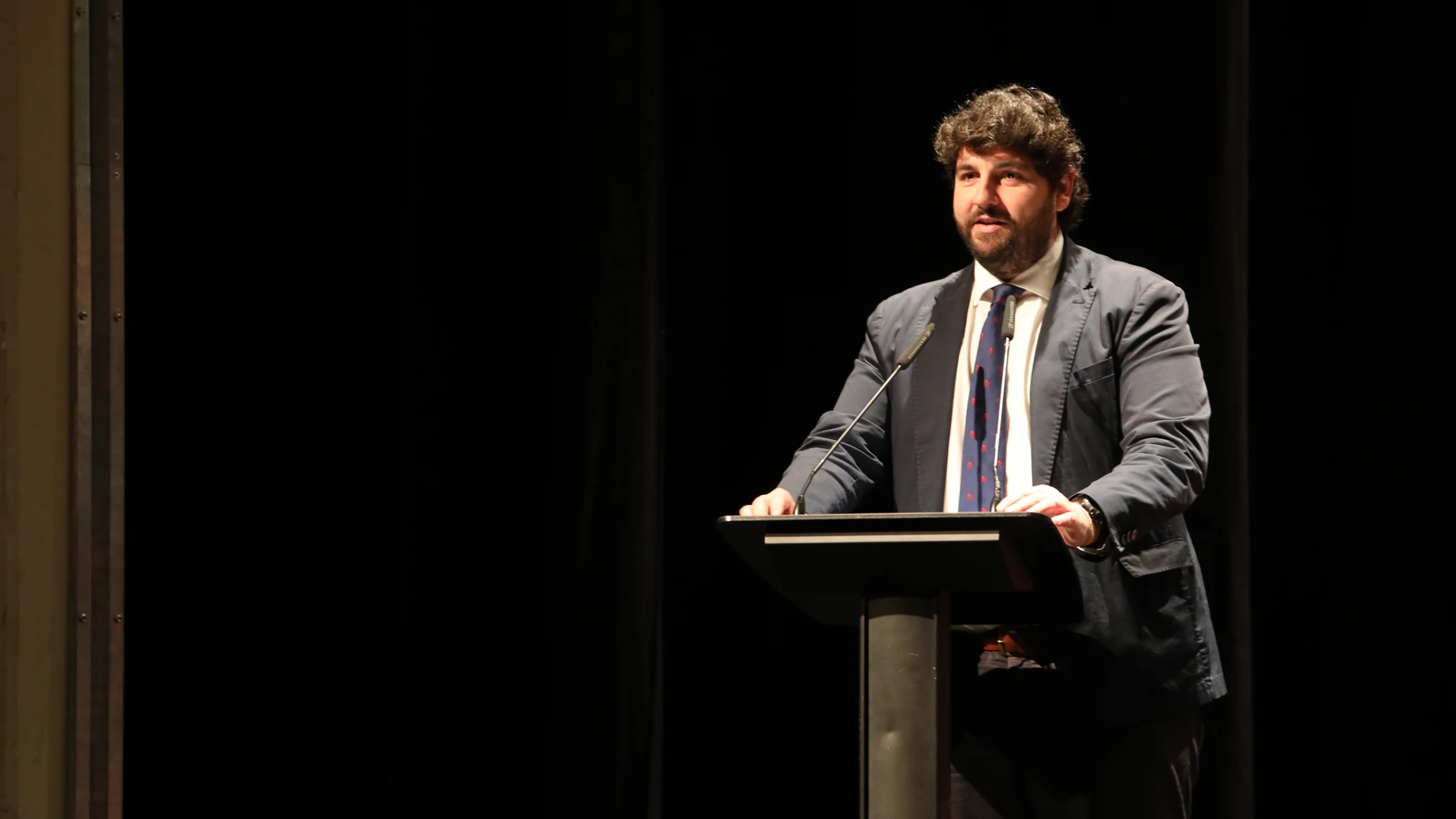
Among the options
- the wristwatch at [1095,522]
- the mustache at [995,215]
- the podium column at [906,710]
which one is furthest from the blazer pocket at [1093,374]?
the podium column at [906,710]

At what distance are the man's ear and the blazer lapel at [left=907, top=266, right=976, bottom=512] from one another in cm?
20

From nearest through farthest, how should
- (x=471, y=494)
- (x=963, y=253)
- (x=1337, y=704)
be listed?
(x=1337, y=704) → (x=963, y=253) → (x=471, y=494)

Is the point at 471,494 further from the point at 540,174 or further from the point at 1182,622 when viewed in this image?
the point at 1182,622

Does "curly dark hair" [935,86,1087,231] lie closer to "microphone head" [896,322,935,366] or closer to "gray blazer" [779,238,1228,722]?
"gray blazer" [779,238,1228,722]

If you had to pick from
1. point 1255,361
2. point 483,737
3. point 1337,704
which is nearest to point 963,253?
point 1255,361

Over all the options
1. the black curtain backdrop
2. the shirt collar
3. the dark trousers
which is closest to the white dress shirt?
the shirt collar

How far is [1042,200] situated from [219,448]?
1648mm

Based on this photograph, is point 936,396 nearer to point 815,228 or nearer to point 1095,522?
point 1095,522

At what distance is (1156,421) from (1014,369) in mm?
263

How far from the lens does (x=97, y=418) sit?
2104mm

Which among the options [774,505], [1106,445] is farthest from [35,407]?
[1106,445]

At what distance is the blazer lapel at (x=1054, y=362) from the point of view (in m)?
2.02

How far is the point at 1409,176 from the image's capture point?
250 centimetres

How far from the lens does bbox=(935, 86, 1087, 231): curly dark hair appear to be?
7.21ft
